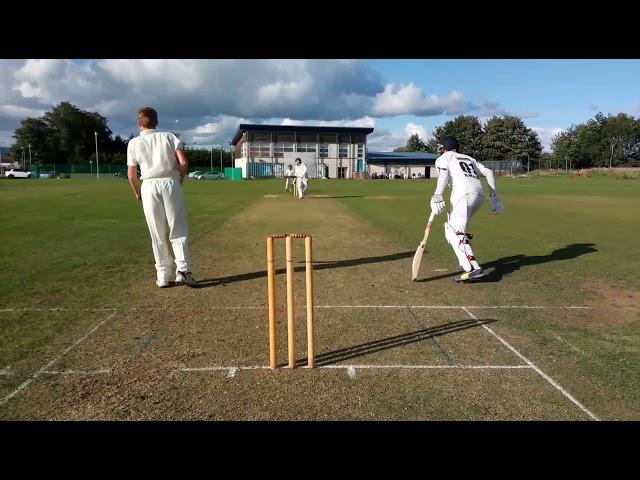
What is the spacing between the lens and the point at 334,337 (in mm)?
4895

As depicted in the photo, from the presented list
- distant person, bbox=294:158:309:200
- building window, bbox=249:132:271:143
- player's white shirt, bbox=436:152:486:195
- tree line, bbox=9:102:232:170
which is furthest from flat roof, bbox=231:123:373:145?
player's white shirt, bbox=436:152:486:195

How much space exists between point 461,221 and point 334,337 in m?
3.61

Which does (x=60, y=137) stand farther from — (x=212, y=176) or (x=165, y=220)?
(x=165, y=220)

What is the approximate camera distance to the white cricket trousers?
6676mm

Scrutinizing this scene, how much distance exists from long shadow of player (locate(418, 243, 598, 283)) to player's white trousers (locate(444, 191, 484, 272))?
1.61 feet

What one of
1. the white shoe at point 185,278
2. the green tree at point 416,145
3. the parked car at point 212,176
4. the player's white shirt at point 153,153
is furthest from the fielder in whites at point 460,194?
the green tree at point 416,145

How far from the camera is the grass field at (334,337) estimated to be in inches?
137

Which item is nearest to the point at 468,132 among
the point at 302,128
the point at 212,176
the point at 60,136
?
the point at 302,128

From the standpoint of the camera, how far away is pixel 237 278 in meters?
7.53

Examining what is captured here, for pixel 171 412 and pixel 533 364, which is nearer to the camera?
pixel 171 412

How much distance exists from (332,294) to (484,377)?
295 cm
